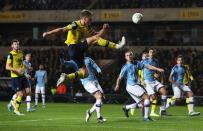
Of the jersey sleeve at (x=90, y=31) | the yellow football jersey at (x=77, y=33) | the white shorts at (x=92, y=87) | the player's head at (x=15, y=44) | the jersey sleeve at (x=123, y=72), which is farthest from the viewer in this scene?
the player's head at (x=15, y=44)

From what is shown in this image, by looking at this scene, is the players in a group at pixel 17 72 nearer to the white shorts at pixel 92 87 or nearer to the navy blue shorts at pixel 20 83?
the navy blue shorts at pixel 20 83

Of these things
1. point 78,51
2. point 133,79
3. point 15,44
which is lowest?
point 133,79

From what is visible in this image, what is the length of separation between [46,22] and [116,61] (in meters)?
6.99

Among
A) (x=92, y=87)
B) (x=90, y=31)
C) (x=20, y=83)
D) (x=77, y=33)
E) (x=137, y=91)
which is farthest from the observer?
(x=20, y=83)

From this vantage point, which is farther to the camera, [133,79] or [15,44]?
[15,44]

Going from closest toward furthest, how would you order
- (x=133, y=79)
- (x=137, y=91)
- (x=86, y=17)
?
(x=86, y=17), (x=137, y=91), (x=133, y=79)

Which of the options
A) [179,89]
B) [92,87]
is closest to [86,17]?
[92,87]

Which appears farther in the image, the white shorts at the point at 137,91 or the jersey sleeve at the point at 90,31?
the white shorts at the point at 137,91

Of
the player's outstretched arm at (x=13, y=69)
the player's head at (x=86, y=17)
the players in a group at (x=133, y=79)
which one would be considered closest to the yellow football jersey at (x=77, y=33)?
the player's head at (x=86, y=17)

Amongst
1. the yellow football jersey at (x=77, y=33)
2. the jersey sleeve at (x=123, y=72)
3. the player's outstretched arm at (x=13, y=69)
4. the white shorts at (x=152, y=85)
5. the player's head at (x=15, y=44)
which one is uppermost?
the player's head at (x=15, y=44)

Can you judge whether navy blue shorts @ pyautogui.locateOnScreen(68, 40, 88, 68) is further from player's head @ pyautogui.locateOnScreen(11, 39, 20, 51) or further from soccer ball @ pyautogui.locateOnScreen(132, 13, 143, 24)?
player's head @ pyautogui.locateOnScreen(11, 39, 20, 51)

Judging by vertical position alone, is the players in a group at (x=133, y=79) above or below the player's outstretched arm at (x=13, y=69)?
below

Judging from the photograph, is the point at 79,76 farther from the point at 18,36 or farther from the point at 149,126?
the point at 18,36

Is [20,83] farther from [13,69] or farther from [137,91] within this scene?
[137,91]
